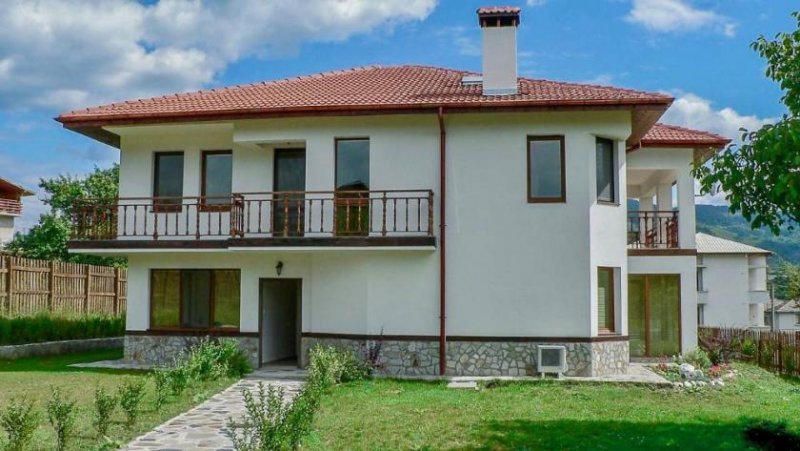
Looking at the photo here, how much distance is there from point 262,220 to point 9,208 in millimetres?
34640

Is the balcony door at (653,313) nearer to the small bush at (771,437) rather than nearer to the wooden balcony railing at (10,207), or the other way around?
the small bush at (771,437)

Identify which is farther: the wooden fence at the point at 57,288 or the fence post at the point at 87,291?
the fence post at the point at 87,291

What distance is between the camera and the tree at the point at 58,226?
32.8 metres

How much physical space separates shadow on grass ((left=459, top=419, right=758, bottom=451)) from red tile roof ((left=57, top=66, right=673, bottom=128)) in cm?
652

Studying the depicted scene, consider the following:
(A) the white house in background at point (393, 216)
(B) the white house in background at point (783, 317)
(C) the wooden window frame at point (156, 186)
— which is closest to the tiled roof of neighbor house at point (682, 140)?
(A) the white house in background at point (393, 216)

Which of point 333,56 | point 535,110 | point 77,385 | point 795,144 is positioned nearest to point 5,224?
point 333,56

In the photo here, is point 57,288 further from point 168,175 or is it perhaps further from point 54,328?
point 168,175

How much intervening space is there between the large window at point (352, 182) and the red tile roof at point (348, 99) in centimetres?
99

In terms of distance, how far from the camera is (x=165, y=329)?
52.4ft

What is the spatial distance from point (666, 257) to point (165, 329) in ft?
37.7

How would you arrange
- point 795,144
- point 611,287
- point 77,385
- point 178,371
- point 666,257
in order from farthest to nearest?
1. point 666,257
2. point 611,287
3. point 77,385
4. point 178,371
5. point 795,144

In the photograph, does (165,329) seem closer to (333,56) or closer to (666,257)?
(333,56)

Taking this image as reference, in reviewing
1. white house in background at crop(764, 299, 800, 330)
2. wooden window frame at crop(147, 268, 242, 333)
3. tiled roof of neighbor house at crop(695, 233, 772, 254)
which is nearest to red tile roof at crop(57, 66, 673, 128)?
wooden window frame at crop(147, 268, 242, 333)

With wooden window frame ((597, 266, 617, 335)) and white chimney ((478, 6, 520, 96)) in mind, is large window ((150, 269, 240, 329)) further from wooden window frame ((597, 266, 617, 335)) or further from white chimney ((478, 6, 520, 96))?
wooden window frame ((597, 266, 617, 335))
